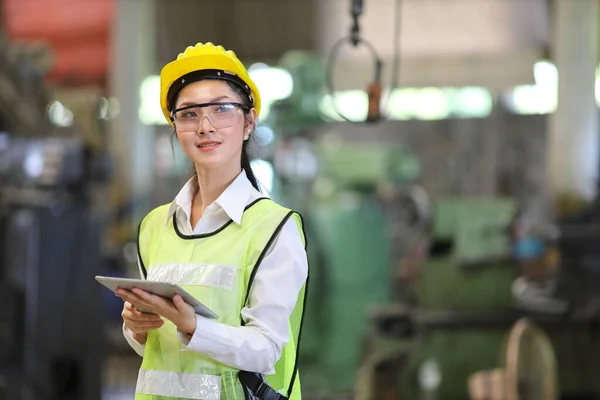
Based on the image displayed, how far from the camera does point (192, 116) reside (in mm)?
1741

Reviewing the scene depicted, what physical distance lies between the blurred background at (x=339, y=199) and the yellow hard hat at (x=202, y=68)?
7.7 inches

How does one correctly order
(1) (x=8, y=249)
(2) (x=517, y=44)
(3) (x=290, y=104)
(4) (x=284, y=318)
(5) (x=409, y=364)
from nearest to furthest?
(4) (x=284, y=318)
(1) (x=8, y=249)
(5) (x=409, y=364)
(3) (x=290, y=104)
(2) (x=517, y=44)

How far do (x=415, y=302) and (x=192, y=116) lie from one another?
589cm

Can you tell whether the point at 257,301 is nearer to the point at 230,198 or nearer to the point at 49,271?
the point at 230,198

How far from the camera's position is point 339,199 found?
827 cm

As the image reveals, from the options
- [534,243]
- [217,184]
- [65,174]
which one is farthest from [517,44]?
[217,184]

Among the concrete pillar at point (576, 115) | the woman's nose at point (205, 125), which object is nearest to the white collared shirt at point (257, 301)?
the woman's nose at point (205, 125)

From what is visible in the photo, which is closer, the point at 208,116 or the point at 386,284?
the point at 208,116

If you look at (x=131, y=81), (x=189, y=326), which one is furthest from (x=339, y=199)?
(x=189, y=326)

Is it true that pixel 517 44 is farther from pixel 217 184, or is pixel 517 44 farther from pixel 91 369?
pixel 217 184

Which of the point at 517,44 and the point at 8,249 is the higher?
the point at 517,44

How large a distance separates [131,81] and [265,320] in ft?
38.9

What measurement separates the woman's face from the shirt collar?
5 cm

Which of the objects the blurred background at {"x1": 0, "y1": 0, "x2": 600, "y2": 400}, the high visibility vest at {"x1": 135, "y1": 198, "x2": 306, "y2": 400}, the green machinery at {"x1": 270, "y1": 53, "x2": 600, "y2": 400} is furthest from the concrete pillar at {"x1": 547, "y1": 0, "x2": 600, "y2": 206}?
the high visibility vest at {"x1": 135, "y1": 198, "x2": 306, "y2": 400}
